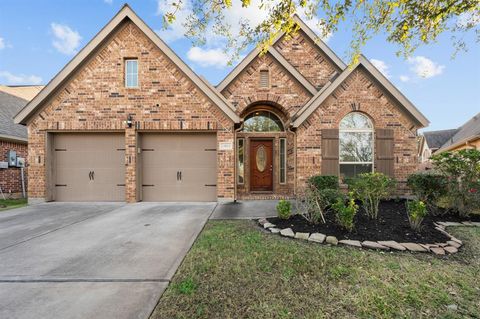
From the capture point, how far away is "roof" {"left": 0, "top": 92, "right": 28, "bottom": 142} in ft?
34.1

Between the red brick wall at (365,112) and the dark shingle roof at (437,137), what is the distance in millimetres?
27157

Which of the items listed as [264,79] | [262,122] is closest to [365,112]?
[262,122]

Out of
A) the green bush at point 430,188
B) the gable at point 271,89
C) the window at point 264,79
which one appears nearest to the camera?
the green bush at point 430,188

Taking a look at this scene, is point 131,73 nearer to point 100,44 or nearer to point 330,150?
point 100,44

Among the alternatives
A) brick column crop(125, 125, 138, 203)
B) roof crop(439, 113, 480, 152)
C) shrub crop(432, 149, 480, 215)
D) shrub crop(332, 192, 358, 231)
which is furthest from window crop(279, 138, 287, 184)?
roof crop(439, 113, 480, 152)

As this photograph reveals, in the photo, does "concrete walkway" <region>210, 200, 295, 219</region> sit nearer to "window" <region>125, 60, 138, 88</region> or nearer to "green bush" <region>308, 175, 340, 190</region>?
"green bush" <region>308, 175, 340, 190</region>

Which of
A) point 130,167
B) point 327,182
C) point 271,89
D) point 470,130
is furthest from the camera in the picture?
point 470,130

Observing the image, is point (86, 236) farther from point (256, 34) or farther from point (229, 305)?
point (256, 34)

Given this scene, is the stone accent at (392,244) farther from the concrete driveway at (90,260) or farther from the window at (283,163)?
the window at (283,163)

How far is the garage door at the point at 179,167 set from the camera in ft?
27.1

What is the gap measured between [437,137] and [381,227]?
34.8 metres

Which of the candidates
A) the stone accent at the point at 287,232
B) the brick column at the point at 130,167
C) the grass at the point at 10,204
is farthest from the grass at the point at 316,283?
the grass at the point at 10,204

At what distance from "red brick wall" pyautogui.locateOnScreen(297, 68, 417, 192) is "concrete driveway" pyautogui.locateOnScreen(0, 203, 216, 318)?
4.27 meters

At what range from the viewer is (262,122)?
9984mm
